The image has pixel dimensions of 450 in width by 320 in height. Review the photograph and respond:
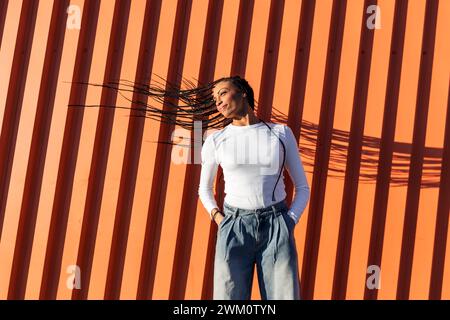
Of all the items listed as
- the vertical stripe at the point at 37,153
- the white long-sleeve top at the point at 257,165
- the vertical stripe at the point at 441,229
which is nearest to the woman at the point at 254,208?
the white long-sleeve top at the point at 257,165

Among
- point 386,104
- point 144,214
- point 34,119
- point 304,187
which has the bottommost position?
point 144,214

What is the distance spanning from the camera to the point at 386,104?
371 cm

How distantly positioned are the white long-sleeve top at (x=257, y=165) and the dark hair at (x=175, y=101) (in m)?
0.79

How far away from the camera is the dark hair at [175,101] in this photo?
3775 millimetres

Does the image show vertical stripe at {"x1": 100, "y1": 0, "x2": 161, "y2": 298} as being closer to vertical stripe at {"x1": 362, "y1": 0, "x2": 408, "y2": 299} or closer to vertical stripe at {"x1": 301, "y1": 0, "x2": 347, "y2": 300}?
vertical stripe at {"x1": 301, "y1": 0, "x2": 347, "y2": 300}

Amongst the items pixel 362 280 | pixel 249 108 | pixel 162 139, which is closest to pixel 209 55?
pixel 162 139

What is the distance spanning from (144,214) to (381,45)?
192cm

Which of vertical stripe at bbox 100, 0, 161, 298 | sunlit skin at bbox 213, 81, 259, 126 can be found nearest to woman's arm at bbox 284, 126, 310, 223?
sunlit skin at bbox 213, 81, 259, 126

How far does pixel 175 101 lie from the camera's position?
3826 mm

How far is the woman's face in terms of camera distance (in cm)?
293

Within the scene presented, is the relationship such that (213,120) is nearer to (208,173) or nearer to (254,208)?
(208,173)

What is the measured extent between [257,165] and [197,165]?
0.98m

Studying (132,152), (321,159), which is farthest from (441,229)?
(132,152)

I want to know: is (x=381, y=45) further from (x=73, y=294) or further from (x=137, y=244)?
(x=73, y=294)
